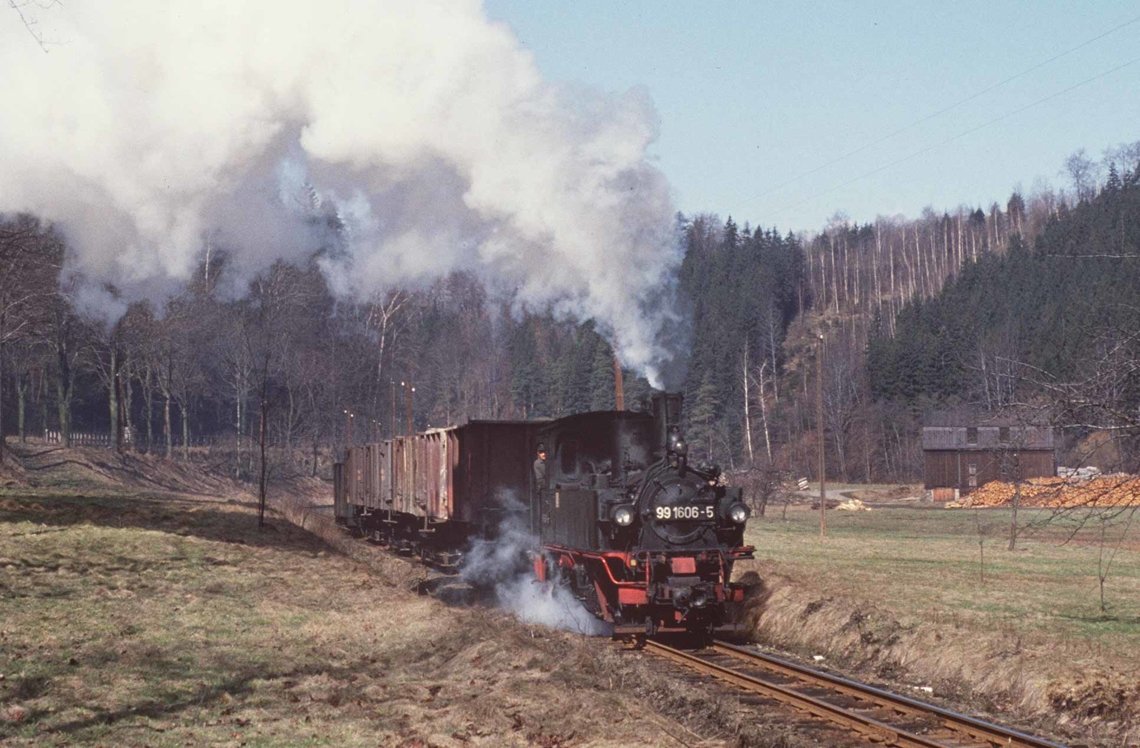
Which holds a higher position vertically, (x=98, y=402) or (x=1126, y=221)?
(x=1126, y=221)

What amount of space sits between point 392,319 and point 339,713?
6732cm

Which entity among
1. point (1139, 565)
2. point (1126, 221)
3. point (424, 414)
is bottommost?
point (1139, 565)

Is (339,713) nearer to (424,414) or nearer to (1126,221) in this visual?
(424,414)

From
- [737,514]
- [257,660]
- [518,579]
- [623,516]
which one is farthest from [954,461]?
[257,660]

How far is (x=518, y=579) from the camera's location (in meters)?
23.9

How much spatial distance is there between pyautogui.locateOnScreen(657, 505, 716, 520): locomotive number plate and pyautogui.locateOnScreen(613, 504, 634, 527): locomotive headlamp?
1.52 feet

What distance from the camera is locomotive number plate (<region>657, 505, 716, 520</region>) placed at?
57.1 ft

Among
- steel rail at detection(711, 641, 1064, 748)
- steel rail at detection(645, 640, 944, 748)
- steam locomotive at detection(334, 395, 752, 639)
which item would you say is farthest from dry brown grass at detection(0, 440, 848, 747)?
steel rail at detection(711, 641, 1064, 748)

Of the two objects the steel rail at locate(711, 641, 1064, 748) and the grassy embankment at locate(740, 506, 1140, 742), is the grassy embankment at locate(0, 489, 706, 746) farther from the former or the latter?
the grassy embankment at locate(740, 506, 1140, 742)

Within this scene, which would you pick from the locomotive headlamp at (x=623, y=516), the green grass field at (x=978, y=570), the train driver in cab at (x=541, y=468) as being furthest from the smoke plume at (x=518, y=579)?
the green grass field at (x=978, y=570)

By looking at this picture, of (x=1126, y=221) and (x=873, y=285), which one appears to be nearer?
(x=1126, y=221)

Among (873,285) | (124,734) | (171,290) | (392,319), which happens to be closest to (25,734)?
(124,734)

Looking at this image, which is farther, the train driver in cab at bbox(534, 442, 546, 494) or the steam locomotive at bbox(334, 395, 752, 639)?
the train driver in cab at bbox(534, 442, 546, 494)

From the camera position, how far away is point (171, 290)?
4469cm
